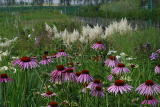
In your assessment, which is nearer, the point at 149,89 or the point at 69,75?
the point at 149,89

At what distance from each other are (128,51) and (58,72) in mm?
5898

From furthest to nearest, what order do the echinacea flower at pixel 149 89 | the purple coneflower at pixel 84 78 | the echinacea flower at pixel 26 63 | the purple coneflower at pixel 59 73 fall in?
the echinacea flower at pixel 26 63, the purple coneflower at pixel 59 73, the purple coneflower at pixel 84 78, the echinacea flower at pixel 149 89

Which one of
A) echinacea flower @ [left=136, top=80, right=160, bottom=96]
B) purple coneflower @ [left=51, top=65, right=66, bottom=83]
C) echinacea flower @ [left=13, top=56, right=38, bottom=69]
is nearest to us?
echinacea flower @ [left=136, top=80, right=160, bottom=96]

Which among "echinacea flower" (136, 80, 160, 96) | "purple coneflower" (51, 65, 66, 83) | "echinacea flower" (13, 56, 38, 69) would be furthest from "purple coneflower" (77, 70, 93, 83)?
"echinacea flower" (13, 56, 38, 69)

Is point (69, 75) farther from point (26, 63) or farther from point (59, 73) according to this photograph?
point (26, 63)

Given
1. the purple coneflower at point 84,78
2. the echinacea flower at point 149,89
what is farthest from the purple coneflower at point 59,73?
the echinacea flower at point 149,89

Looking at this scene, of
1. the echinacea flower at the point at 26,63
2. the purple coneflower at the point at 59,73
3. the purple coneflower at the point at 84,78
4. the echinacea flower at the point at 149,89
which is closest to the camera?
the echinacea flower at the point at 149,89

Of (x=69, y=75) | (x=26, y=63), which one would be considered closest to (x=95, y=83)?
(x=69, y=75)

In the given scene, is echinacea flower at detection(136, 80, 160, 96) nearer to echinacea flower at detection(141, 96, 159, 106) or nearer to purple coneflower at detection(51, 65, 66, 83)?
echinacea flower at detection(141, 96, 159, 106)

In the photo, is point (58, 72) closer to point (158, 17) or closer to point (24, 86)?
point (24, 86)

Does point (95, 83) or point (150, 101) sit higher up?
point (95, 83)

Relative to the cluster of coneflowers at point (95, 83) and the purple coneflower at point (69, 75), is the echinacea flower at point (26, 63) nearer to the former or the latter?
the cluster of coneflowers at point (95, 83)

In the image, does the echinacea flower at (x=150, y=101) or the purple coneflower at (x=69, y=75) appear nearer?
the echinacea flower at (x=150, y=101)

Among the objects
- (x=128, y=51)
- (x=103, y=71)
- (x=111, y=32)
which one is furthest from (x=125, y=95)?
(x=111, y=32)
